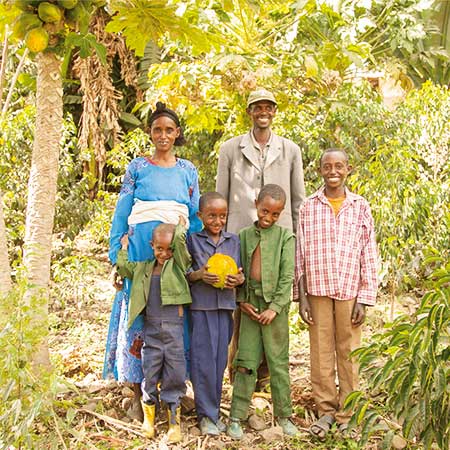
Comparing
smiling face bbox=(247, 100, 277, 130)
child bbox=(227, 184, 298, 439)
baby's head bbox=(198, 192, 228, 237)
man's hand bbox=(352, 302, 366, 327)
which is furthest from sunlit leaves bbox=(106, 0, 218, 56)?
man's hand bbox=(352, 302, 366, 327)

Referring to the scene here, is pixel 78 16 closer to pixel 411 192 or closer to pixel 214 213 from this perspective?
pixel 214 213

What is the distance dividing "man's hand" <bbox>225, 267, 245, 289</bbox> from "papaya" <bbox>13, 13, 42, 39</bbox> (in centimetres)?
141

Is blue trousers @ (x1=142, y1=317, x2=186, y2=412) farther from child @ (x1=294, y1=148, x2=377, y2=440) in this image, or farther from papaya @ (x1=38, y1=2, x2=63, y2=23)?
papaya @ (x1=38, y1=2, x2=63, y2=23)

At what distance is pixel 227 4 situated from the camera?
257 cm

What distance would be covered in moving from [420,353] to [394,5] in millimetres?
6084

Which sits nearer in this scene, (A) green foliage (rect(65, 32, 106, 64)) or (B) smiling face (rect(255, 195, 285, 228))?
(A) green foliage (rect(65, 32, 106, 64))

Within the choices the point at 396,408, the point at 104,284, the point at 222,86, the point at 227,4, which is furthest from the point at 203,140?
the point at 396,408

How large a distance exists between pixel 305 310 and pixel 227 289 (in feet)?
1.42

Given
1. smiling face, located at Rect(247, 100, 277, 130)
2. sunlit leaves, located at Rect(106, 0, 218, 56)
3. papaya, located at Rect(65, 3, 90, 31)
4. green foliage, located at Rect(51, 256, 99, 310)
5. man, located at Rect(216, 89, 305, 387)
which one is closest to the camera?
papaya, located at Rect(65, 3, 90, 31)

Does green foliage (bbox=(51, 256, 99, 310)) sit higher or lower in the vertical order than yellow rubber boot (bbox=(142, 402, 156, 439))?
higher

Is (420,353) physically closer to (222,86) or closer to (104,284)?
(222,86)

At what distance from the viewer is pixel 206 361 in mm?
2979

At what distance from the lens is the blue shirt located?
298 centimetres

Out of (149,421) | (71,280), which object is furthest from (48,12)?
(71,280)
